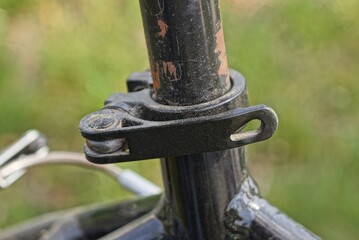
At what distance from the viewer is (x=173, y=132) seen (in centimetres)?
45

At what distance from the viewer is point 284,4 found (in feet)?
5.93

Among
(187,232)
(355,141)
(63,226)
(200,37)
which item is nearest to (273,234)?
(187,232)

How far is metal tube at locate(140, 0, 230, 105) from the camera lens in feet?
1.52

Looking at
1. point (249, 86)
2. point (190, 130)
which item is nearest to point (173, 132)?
point (190, 130)

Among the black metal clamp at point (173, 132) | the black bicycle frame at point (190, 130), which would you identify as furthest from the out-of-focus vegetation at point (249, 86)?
the black metal clamp at point (173, 132)

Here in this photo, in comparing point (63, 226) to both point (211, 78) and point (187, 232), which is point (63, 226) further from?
point (211, 78)

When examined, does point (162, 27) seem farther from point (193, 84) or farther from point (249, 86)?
point (249, 86)

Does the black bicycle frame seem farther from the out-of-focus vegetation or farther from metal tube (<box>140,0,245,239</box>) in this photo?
the out-of-focus vegetation

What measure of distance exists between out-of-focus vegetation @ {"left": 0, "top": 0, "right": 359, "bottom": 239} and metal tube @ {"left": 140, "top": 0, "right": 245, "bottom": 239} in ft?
2.76

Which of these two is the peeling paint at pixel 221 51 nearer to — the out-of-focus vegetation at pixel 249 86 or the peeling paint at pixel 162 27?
the peeling paint at pixel 162 27

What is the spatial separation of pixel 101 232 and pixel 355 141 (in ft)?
2.94

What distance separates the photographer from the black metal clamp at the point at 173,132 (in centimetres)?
45

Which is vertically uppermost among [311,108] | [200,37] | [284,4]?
[200,37]

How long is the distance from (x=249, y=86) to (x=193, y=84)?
44.1 inches
